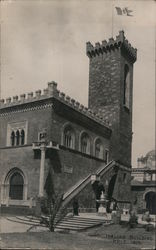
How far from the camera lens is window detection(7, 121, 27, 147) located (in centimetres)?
2890

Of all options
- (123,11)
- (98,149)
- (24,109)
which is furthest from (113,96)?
(123,11)

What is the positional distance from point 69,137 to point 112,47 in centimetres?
1255

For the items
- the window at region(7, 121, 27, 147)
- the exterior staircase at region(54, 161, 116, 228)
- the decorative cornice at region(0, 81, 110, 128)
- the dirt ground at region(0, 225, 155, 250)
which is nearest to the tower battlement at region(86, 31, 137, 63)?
the decorative cornice at region(0, 81, 110, 128)

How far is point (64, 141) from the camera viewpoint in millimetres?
29469

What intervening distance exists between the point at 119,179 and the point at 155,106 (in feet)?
44.2

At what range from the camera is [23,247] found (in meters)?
13.0

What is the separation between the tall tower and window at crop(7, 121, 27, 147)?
10892mm

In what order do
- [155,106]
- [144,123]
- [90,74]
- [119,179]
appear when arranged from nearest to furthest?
[155,106] → [144,123] → [119,179] → [90,74]

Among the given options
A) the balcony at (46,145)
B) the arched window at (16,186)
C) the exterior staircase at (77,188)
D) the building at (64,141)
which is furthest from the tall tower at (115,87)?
the arched window at (16,186)

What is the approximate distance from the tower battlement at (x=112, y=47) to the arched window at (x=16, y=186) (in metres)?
16.9

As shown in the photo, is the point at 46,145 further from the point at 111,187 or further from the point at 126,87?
the point at 126,87

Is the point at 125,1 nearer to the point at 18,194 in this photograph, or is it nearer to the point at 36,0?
the point at 36,0

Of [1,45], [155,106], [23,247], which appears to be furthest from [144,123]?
A: [23,247]

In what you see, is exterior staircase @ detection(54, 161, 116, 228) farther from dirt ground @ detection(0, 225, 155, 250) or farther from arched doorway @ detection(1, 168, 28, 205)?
dirt ground @ detection(0, 225, 155, 250)
